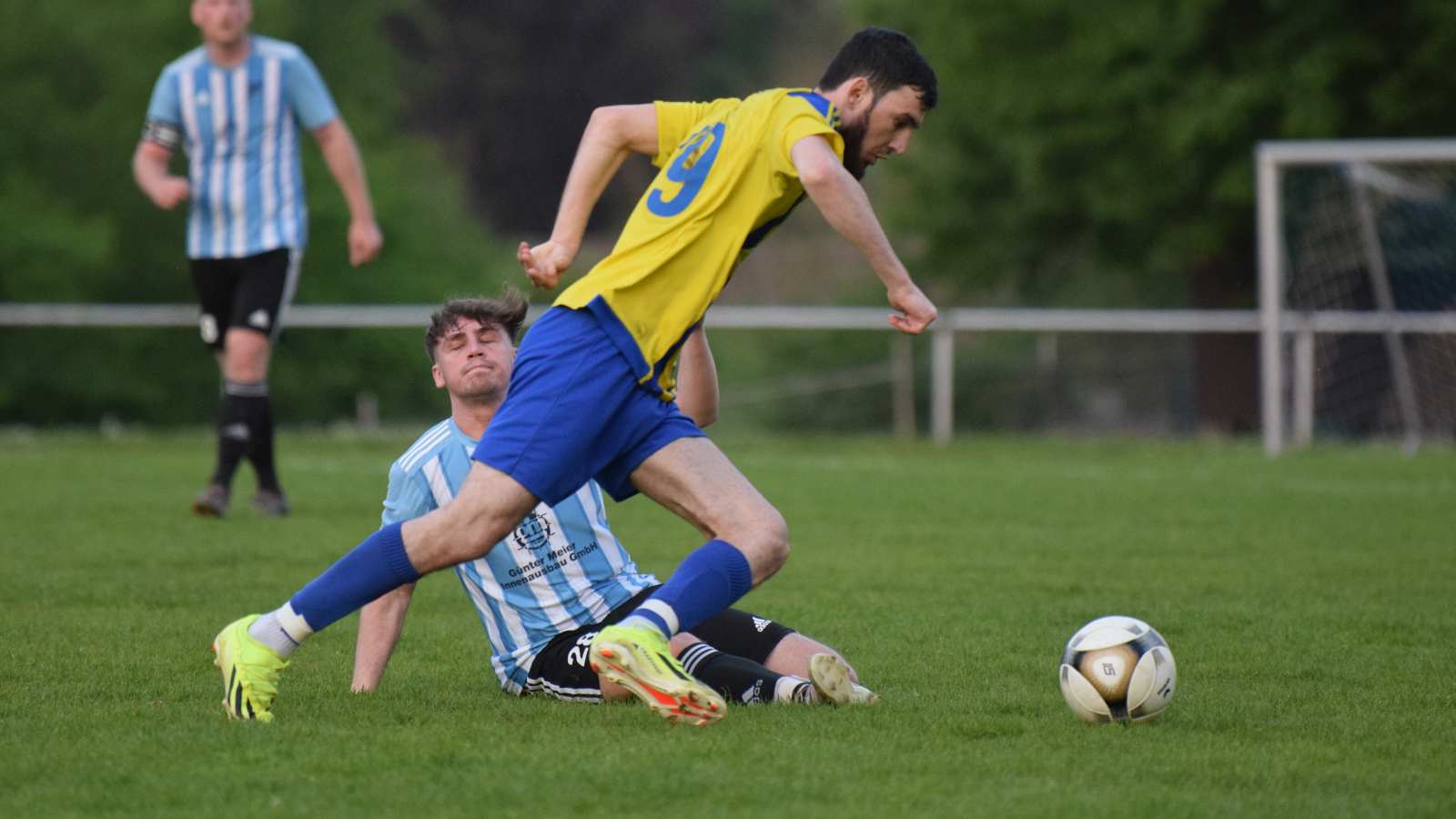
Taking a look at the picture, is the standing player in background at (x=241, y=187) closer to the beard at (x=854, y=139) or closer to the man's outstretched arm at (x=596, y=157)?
the man's outstretched arm at (x=596, y=157)

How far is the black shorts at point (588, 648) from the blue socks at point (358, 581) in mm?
577

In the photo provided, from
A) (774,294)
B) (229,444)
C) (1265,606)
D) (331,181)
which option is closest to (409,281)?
(331,181)

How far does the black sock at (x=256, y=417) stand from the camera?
9.39 meters

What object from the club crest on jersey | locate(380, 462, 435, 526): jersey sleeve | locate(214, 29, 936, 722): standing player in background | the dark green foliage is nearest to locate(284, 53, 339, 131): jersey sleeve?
locate(380, 462, 435, 526): jersey sleeve

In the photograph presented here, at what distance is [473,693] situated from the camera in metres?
5.15

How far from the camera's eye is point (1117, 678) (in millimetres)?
4633

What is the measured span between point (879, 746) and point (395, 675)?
168 centimetres

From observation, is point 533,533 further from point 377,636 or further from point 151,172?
point 151,172

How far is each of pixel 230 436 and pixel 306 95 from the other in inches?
67.8

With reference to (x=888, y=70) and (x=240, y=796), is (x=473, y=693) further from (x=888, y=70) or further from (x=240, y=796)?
(x=888, y=70)

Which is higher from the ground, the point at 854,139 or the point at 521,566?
the point at 854,139

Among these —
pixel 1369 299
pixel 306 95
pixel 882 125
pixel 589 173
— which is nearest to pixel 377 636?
pixel 589 173

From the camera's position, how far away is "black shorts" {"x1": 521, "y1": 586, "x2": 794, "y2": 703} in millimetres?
5008

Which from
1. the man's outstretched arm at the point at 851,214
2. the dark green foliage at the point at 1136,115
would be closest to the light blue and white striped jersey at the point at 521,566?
the man's outstretched arm at the point at 851,214
